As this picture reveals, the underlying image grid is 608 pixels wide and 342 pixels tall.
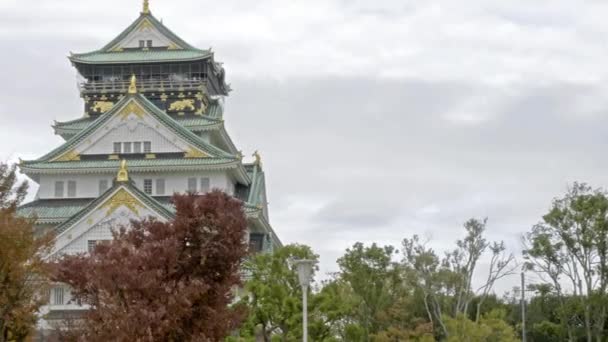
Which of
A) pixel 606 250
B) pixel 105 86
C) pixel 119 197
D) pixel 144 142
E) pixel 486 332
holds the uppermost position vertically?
pixel 105 86

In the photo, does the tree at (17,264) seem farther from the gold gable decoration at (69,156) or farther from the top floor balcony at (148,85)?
the top floor balcony at (148,85)

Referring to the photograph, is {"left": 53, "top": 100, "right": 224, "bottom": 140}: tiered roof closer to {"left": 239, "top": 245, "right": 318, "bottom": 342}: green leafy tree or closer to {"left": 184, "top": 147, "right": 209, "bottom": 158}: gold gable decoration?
{"left": 184, "top": 147, "right": 209, "bottom": 158}: gold gable decoration

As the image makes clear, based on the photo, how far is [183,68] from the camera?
60.2 meters

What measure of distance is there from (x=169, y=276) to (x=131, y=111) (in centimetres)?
3427

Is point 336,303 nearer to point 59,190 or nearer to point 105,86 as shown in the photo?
point 59,190

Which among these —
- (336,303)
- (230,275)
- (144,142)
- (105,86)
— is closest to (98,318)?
(230,275)

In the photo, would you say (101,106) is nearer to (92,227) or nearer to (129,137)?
(129,137)

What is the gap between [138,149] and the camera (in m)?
55.1

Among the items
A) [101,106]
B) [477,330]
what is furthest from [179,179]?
[477,330]

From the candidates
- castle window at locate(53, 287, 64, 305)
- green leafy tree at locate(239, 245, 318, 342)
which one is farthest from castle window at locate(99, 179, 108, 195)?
green leafy tree at locate(239, 245, 318, 342)

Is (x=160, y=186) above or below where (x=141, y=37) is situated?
below

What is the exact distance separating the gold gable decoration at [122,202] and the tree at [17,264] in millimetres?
24477

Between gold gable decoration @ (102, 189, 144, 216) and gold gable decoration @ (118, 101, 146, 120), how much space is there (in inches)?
266

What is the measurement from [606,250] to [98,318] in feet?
97.4
